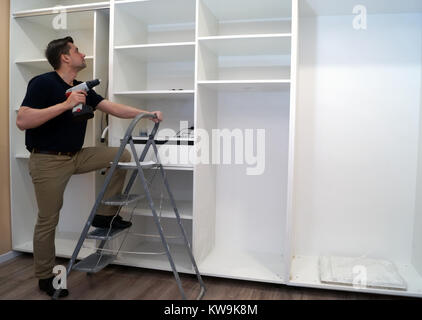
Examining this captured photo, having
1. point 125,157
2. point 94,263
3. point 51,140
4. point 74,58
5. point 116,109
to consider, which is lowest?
point 94,263

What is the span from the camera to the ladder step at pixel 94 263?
231cm

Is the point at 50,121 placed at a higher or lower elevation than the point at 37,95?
lower

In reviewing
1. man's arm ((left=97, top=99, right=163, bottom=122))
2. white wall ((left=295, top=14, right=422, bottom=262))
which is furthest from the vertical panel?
man's arm ((left=97, top=99, right=163, bottom=122))

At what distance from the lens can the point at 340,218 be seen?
117 inches

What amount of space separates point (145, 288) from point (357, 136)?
205 centimetres

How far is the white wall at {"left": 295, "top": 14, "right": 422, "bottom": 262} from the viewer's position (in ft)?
9.27

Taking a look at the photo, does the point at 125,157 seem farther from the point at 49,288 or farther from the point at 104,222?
the point at 49,288

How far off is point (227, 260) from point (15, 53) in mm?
2524

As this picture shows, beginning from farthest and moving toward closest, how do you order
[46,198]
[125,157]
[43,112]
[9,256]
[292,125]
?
[9,256] → [125,157] → [292,125] → [46,198] → [43,112]

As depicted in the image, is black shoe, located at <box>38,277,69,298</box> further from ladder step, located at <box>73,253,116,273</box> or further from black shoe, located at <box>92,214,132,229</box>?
black shoe, located at <box>92,214,132,229</box>

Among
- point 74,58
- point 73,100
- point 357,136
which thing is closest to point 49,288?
point 73,100

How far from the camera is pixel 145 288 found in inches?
99.7

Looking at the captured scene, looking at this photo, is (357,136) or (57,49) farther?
(357,136)

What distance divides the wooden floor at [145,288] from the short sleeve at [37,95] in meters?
1.29
